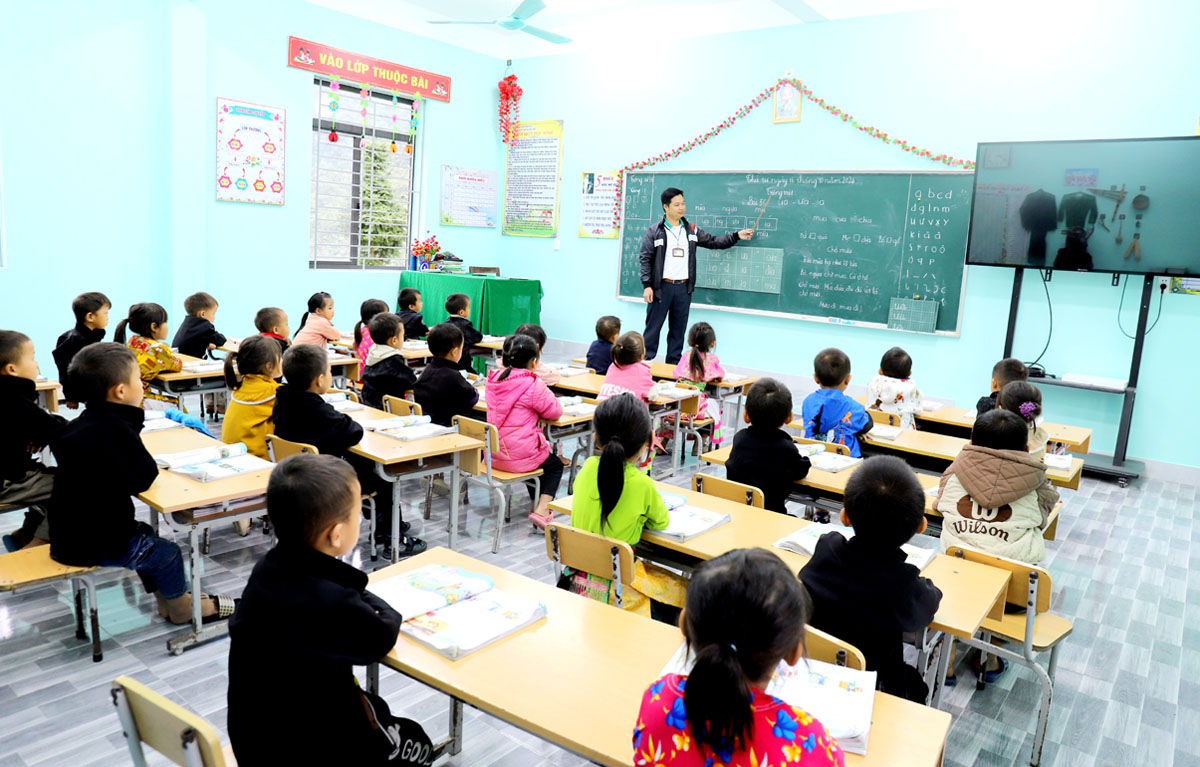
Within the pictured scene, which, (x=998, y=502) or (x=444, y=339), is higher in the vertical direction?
(x=444, y=339)

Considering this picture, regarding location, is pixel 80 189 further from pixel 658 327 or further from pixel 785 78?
pixel 785 78

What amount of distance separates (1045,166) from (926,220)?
38.8 inches

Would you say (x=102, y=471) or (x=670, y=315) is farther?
(x=670, y=315)

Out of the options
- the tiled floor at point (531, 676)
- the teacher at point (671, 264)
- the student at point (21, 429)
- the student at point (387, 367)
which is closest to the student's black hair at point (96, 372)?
the student at point (21, 429)

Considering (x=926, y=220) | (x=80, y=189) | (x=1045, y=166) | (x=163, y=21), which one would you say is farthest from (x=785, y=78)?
(x=80, y=189)

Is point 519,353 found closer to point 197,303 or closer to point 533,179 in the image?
point 197,303

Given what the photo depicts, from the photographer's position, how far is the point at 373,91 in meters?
8.05

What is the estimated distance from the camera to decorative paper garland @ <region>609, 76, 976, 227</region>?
6395mm

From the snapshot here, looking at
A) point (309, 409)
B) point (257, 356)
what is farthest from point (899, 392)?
point (257, 356)

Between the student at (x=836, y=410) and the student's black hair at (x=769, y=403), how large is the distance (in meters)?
0.69

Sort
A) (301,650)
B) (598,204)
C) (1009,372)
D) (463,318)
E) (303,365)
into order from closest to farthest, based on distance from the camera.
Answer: (301,650)
(303,365)
(1009,372)
(463,318)
(598,204)

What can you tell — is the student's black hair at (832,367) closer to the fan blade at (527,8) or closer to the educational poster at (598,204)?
the fan blade at (527,8)

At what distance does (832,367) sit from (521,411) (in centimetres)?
150

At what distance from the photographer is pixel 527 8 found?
21.5 ft
